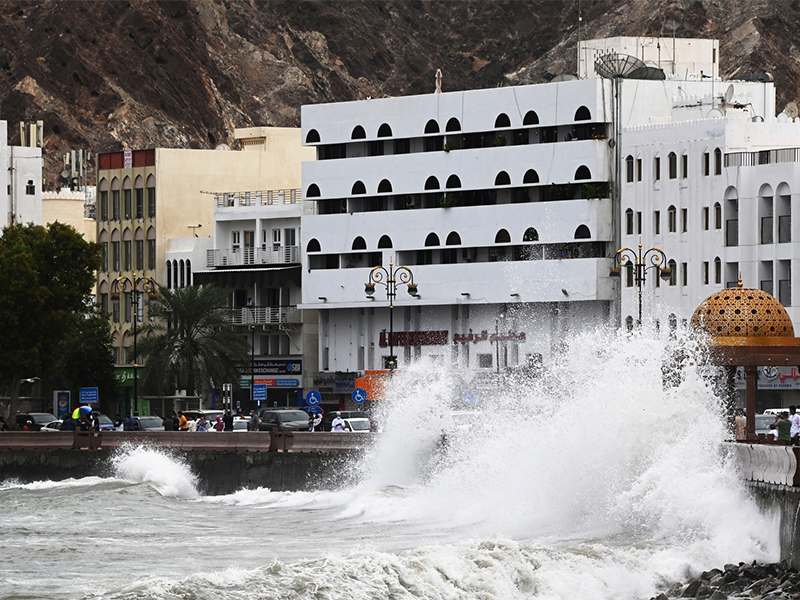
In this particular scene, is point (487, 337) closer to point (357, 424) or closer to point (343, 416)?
point (343, 416)

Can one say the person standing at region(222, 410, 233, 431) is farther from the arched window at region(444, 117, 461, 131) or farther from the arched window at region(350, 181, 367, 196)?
the arched window at region(350, 181, 367, 196)

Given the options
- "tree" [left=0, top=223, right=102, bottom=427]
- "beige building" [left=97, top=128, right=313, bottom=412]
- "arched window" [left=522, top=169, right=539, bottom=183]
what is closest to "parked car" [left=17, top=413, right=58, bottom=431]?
"tree" [left=0, top=223, right=102, bottom=427]

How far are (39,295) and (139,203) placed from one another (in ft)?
77.2

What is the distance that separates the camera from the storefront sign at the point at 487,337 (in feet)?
297

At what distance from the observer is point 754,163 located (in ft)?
272

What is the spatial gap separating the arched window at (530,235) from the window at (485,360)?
5.31 m

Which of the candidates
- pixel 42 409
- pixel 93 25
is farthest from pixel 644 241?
pixel 93 25

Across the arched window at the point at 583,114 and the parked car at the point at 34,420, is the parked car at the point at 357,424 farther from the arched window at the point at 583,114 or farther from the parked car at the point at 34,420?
the arched window at the point at 583,114

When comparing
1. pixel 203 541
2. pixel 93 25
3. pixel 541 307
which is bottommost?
pixel 203 541

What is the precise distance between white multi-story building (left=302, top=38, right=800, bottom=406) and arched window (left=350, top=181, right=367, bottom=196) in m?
0.08

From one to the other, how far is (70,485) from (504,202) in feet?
120

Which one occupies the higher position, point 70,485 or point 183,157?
point 183,157

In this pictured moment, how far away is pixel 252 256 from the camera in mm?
100812

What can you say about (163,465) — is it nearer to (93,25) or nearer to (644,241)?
(644,241)
